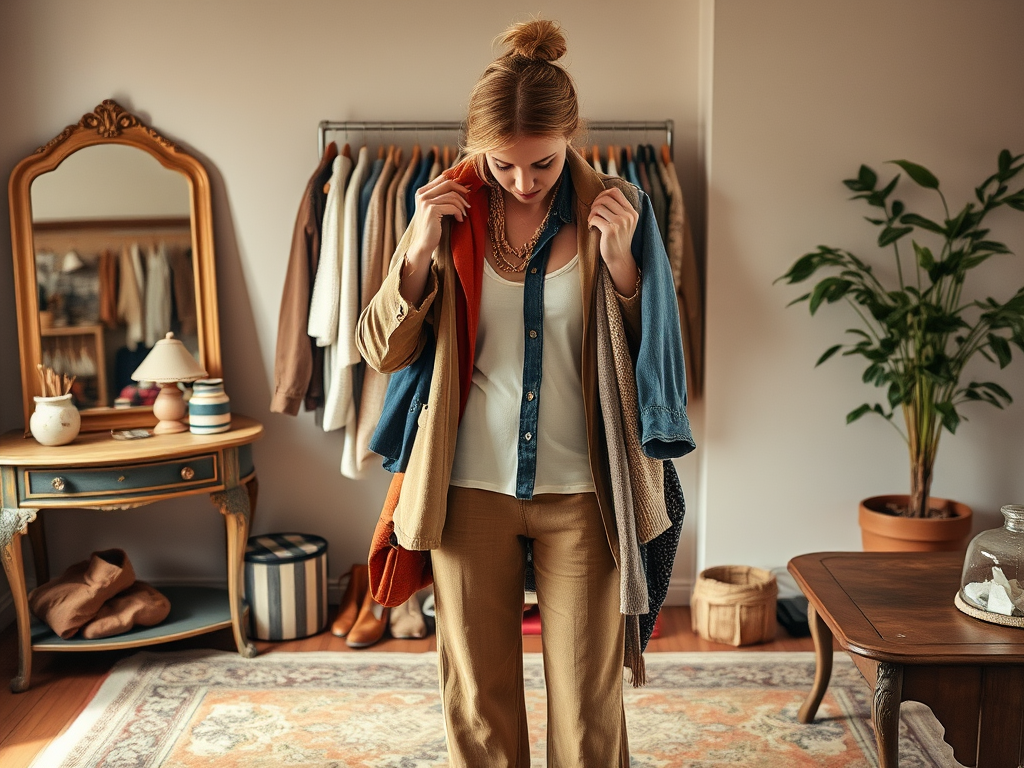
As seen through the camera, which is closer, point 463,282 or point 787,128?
point 463,282

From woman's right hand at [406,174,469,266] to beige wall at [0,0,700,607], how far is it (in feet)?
5.87

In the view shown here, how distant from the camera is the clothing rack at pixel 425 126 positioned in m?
3.21

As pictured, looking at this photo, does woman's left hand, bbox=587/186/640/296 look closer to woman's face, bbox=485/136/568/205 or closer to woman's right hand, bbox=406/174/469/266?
woman's face, bbox=485/136/568/205

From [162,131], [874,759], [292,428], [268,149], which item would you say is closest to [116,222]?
[162,131]

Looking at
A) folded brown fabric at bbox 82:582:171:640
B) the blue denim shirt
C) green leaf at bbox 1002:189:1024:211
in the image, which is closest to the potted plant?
green leaf at bbox 1002:189:1024:211

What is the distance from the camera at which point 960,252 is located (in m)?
2.88

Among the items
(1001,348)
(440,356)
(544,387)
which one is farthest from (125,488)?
(1001,348)

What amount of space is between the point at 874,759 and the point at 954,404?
1.36 m

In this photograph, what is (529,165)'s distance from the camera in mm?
1504

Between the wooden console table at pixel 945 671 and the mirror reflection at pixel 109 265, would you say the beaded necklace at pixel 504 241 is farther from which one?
the mirror reflection at pixel 109 265

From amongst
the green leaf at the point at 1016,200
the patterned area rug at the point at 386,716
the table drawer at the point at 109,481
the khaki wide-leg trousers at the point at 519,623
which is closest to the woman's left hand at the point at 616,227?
the khaki wide-leg trousers at the point at 519,623

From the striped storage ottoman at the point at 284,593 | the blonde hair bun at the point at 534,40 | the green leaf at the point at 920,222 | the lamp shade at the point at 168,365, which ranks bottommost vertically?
the striped storage ottoman at the point at 284,593

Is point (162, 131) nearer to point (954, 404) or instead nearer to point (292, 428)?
point (292, 428)

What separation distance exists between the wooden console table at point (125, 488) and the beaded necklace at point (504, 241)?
5.15 feet
